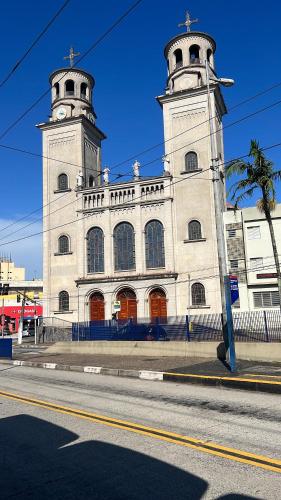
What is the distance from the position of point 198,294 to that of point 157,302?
3526 mm

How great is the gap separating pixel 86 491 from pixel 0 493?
0.93 metres

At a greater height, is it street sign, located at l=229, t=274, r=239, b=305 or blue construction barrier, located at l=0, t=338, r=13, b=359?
street sign, located at l=229, t=274, r=239, b=305

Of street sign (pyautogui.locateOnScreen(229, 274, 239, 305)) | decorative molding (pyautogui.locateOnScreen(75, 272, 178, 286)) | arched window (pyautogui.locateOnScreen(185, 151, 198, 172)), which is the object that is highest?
arched window (pyautogui.locateOnScreen(185, 151, 198, 172))

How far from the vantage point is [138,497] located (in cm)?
434

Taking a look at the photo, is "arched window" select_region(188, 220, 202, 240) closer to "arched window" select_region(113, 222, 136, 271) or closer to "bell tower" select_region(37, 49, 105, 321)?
"arched window" select_region(113, 222, 136, 271)

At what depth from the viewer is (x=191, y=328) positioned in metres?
18.3

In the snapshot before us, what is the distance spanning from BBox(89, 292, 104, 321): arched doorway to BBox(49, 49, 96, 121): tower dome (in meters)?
17.8

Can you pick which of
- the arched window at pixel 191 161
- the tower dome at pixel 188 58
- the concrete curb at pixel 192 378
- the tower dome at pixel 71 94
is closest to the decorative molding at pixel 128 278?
the arched window at pixel 191 161

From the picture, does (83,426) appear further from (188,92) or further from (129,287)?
(188,92)

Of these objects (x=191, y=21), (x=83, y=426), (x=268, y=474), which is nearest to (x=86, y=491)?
(x=268, y=474)

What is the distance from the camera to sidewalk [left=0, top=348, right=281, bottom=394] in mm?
10953

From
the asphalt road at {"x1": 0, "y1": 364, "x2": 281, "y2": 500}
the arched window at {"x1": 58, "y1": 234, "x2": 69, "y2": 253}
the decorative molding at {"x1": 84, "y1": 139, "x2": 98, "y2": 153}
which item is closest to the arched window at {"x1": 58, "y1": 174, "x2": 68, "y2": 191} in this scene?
the decorative molding at {"x1": 84, "y1": 139, "x2": 98, "y2": 153}

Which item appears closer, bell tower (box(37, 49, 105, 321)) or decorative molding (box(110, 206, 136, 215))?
decorative molding (box(110, 206, 136, 215))

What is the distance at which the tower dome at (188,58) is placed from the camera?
3825 cm
